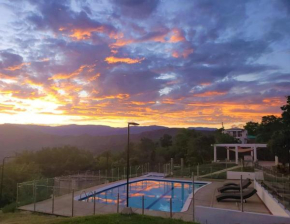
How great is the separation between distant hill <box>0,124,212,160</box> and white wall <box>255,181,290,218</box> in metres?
35.0

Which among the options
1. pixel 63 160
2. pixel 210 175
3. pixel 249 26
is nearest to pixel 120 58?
pixel 249 26

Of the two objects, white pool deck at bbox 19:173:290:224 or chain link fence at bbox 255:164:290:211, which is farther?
white pool deck at bbox 19:173:290:224

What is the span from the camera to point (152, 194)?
67.1 ft

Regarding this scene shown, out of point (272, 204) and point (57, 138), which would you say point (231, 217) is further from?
point (57, 138)

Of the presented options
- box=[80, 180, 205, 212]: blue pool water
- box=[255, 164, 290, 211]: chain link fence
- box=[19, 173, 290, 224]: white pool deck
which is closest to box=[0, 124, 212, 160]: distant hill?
box=[80, 180, 205, 212]: blue pool water

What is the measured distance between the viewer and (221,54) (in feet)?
65.5

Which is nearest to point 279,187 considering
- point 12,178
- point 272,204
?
point 272,204

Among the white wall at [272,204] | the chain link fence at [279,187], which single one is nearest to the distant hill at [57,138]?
the white wall at [272,204]

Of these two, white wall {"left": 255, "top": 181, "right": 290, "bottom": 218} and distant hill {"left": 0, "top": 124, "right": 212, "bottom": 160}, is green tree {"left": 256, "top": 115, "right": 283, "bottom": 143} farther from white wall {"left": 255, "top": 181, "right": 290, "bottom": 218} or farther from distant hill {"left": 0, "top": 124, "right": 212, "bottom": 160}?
white wall {"left": 255, "top": 181, "right": 290, "bottom": 218}

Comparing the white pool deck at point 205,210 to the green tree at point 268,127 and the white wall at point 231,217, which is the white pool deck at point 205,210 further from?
the green tree at point 268,127

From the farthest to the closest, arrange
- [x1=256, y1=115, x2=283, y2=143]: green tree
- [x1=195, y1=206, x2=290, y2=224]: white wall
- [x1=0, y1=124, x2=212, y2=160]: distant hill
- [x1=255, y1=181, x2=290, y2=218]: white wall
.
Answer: [x1=0, y1=124, x2=212, y2=160]: distant hill, [x1=256, y1=115, x2=283, y2=143]: green tree, [x1=255, y1=181, x2=290, y2=218]: white wall, [x1=195, y1=206, x2=290, y2=224]: white wall

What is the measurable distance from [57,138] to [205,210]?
61935 millimetres

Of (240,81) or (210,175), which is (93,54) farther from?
(210,175)

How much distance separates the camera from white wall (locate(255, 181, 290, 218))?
10123 mm
